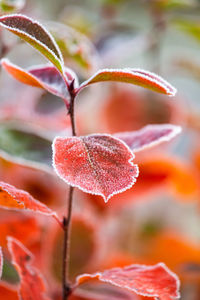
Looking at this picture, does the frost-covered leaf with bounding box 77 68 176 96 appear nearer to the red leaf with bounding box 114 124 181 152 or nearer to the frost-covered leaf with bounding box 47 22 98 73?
the red leaf with bounding box 114 124 181 152

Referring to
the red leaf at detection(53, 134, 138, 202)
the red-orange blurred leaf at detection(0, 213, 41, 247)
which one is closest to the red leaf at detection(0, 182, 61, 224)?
the red leaf at detection(53, 134, 138, 202)

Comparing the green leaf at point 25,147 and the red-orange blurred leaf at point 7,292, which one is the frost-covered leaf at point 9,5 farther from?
the red-orange blurred leaf at point 7,292

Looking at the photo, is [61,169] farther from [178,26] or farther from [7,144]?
[178,26]

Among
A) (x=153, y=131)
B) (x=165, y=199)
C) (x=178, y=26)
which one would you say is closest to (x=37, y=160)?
(x=153, y=131)

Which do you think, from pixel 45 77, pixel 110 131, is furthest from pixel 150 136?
pixel 110 131

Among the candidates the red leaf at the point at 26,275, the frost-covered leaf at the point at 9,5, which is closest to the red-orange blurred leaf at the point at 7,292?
the red leaf at the point at 26,275

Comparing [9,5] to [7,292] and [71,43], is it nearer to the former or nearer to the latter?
[71,43]
